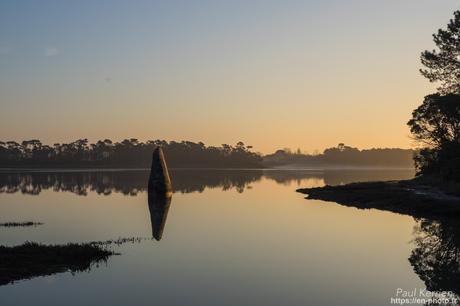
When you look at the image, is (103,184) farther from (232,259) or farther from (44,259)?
(232,259)

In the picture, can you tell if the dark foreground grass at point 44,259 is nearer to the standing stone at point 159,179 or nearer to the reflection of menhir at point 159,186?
the reflection of menhir at point 159,186

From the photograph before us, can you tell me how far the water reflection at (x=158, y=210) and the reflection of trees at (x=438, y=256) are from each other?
12.6 metres

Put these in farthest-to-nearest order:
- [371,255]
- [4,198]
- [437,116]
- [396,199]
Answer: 1. [437,116]
2. [4,198]
3. [396,199]
4. [371,255]

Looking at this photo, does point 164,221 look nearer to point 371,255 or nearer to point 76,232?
point 76,232

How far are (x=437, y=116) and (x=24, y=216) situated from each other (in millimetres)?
48055

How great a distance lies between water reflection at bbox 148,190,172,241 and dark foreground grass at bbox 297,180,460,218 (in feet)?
55.1

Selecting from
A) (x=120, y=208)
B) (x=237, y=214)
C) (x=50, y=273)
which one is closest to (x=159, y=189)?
(x=120, y=208)

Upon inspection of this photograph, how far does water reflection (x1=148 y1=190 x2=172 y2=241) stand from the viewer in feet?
94.7

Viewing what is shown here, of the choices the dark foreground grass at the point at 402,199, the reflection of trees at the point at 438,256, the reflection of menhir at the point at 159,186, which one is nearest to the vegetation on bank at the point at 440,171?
the dark foreground grass at the point at 402,199

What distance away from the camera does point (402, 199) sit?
4500 cm

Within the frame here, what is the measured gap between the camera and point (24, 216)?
35344mm

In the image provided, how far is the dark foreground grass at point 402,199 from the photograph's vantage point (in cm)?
3847

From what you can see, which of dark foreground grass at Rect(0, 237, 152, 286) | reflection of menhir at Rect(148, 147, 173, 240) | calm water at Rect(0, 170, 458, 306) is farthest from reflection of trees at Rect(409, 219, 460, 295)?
reflection of menhir at Rect(148, 147, 173, 240)

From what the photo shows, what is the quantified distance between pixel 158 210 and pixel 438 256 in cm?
2420
